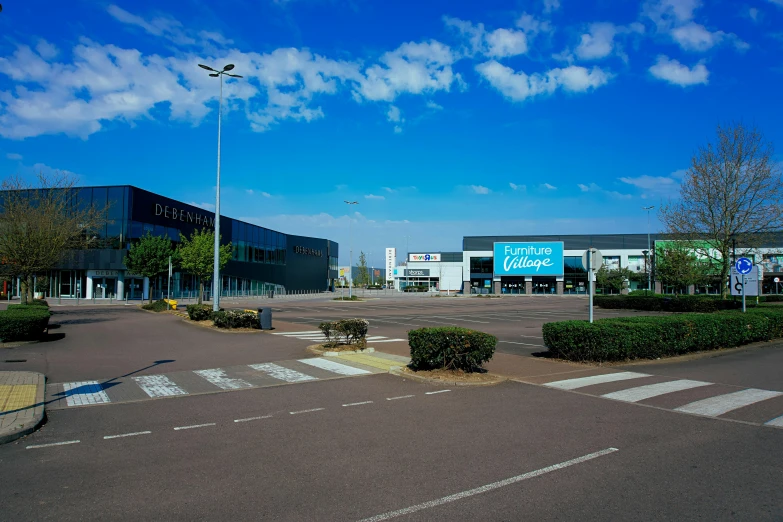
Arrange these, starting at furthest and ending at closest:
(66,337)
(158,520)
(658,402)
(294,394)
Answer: (66,337) < (294,394) < (658,402) < (158,520)

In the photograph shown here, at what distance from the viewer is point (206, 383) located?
32.2 ft

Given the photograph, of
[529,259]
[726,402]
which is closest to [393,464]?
[726,402]

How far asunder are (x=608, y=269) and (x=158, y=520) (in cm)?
8380

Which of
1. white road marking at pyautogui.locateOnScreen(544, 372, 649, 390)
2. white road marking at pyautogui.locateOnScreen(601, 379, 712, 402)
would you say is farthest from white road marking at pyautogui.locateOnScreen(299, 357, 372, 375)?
white road marking at pyautogui.locateOnScreen(601, 379, 712, 402)

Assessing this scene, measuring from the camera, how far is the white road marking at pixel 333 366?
36.1ft

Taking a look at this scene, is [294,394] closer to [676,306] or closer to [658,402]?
[658,402]

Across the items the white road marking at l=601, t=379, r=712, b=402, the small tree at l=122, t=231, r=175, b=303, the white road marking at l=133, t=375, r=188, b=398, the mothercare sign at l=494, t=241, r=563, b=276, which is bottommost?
the white road marking at l=133, t=375, r=188, b=398

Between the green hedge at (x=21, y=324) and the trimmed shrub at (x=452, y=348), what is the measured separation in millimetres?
12681

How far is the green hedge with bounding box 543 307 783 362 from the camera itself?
471 inches

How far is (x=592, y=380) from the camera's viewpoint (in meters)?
10.2

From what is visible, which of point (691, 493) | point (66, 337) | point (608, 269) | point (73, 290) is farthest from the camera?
point (608, 269)

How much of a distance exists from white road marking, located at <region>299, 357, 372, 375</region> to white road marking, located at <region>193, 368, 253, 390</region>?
6.65ft

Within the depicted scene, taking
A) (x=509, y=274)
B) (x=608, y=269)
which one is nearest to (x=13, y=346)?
(x=509, y=274)

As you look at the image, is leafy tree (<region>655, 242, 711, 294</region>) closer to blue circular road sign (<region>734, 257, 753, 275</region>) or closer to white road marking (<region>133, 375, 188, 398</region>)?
blue circular road sign (<region>734, 257, 753, 275</region>)
